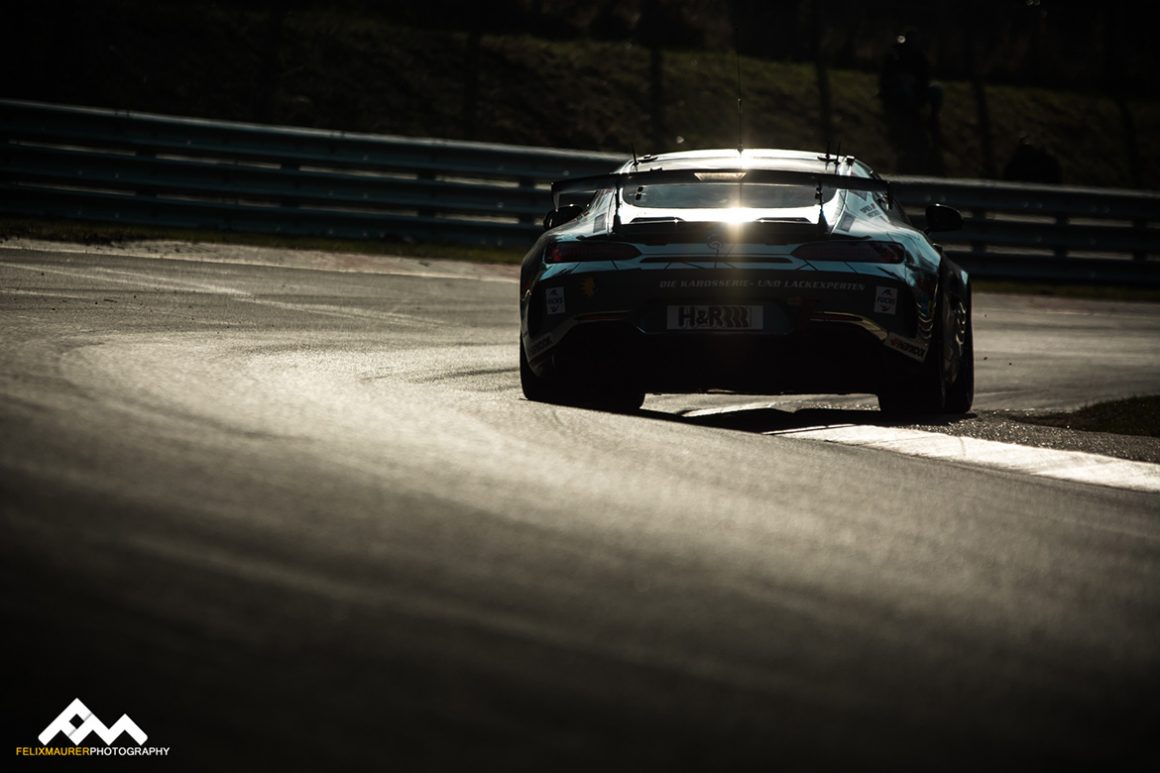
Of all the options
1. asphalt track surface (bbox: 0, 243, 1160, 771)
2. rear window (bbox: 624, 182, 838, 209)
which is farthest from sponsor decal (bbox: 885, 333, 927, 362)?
asphalt track surface (bbox: 0, 243, 1160, 771)

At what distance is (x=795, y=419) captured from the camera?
29.9 ft

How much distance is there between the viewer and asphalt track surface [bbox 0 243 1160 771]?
11.1 feet

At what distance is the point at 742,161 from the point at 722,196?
764mm

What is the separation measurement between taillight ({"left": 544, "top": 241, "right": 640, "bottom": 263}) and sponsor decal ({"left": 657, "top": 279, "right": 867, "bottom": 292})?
261mm

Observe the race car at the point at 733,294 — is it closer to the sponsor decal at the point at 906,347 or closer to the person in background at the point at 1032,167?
the sponsor decal at the point at 906,347

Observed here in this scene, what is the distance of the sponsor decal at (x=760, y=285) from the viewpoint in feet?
27.2

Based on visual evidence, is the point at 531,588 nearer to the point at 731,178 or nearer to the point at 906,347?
the point at 906,347

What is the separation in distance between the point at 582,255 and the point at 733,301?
2.46 feet

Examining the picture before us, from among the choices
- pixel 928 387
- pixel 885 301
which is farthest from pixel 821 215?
pixel 928 387

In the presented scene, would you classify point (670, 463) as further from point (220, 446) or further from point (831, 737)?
point (831, 737)

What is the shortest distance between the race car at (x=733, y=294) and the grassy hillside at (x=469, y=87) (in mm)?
20393

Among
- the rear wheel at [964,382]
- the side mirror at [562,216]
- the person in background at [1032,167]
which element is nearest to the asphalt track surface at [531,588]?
the side mirror at [562,216]

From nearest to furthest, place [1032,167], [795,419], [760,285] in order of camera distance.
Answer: [760,285]
[795,419]
[1032,167]

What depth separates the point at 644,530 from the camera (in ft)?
16.5
